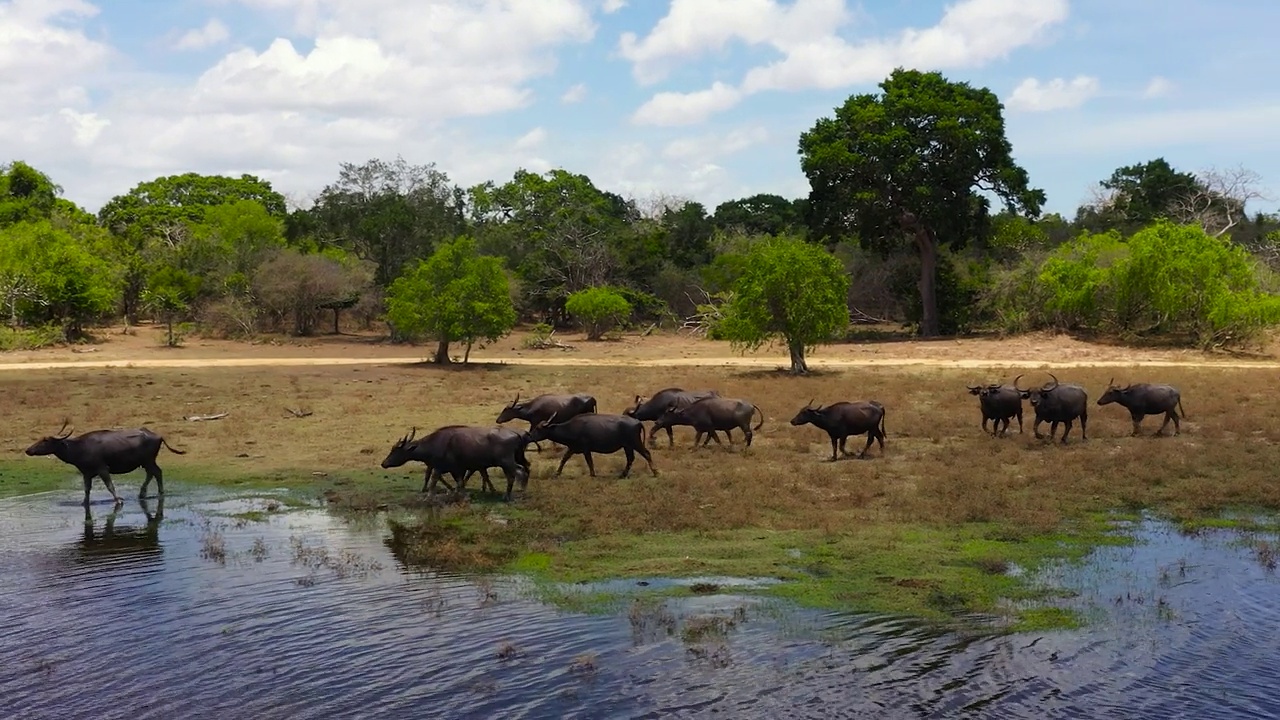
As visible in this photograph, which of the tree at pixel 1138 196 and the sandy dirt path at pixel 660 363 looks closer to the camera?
the sandy dirt path at pixel 660 363

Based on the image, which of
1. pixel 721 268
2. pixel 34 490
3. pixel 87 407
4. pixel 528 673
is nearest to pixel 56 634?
pixel 528 673

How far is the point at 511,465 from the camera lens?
1536 centimetres

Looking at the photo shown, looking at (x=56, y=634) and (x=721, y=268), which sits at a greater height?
(x=721, y=268)

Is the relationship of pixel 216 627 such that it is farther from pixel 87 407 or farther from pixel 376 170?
pixel 376 170

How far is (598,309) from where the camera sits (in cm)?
5372

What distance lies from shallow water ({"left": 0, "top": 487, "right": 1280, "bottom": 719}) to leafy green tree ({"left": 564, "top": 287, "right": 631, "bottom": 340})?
41.8 metres

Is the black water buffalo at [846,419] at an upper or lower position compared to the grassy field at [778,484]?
upper

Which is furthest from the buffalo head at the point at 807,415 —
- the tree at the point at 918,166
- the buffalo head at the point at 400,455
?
the tree at the point at 918,166

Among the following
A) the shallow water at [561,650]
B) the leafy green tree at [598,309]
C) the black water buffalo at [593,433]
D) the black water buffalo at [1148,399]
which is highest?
the leafy green tree at [598,309]

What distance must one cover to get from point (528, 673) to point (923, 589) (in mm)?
4253

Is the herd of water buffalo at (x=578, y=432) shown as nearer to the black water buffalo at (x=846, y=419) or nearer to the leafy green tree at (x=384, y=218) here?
the black water buffalo at (x=846, y=419)

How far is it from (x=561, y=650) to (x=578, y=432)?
295 inches

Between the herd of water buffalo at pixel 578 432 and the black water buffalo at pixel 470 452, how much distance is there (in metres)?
0.01

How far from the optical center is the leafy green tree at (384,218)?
56375 mm
